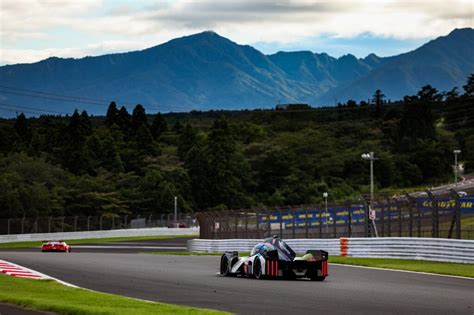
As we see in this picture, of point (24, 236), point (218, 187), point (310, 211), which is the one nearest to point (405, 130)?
point (218, 187)

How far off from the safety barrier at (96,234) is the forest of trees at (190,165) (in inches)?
346

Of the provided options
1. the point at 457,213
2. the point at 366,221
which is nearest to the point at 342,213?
the point at 366,221

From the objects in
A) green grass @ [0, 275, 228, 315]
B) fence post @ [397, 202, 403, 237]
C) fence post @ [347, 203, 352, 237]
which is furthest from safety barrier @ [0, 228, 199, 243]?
green grass @ [0, 275, 228, 315]

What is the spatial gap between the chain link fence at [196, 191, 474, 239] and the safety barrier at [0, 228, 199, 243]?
29.8 metres

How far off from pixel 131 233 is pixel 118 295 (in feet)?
246

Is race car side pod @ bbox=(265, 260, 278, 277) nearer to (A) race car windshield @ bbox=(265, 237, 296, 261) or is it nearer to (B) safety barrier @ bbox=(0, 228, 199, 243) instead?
(A) race car windshield @ bbox=(265, 237, 296, 261)

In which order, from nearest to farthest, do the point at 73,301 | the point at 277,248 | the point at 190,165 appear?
1. the point at 73,301
2. the point at 277,248
3. the point at 190,165

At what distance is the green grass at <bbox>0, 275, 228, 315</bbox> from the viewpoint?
15659 millimetres

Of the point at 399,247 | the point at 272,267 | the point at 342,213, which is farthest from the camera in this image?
the point at 342,213

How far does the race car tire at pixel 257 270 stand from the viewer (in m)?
25.2

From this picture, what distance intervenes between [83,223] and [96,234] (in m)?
2.47

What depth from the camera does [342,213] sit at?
40781 mm

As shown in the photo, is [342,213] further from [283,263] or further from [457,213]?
[283,263]

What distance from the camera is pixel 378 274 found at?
88.3 feet
